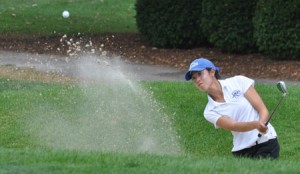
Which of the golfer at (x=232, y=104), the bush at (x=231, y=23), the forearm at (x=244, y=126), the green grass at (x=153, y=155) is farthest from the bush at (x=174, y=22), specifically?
the forearm at (x=244, y=126)

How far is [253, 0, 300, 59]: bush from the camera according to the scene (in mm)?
14031

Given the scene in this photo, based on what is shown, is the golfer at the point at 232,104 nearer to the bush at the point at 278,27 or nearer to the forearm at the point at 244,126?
the forearm at the point at 244,126

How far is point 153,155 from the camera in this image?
6.46 meters

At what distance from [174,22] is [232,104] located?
33.1ft

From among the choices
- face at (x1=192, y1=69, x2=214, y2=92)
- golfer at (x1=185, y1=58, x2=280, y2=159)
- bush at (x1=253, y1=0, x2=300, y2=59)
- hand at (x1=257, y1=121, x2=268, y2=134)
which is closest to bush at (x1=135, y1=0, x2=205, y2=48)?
bush at (x1=253, y1=0, x2=300, y2=59)

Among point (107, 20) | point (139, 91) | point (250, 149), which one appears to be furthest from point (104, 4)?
point (250, 149)

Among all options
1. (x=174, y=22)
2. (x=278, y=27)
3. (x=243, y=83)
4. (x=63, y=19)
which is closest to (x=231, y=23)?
(x=278, y=27)

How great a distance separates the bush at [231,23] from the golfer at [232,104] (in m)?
8.81

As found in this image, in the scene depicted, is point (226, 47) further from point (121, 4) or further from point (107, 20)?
point (121, 4)

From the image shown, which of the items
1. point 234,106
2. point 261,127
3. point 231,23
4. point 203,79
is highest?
point 203,79

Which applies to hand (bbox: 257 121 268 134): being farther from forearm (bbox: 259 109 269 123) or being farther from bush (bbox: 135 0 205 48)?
bush (bbox: 135 0 205 48)

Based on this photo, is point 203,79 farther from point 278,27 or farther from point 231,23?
point 231,23

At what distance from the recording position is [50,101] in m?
10.6

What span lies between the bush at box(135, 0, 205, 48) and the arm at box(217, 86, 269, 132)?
994cm
